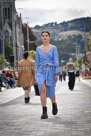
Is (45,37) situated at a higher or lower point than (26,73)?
higher

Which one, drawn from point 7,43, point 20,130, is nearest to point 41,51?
point 20,130

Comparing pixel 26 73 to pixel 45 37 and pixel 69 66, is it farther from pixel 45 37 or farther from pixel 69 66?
pixel 69 66

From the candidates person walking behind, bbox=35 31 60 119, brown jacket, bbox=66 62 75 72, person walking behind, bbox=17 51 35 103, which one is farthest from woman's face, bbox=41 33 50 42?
brown jacket, bbox=66 62 75 72

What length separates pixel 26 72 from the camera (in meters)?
13.9

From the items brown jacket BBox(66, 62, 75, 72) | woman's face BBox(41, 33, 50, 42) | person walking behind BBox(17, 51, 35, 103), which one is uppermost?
woman's face BBox(41, 33, 50, 42)

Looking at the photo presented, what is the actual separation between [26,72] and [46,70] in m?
5.05

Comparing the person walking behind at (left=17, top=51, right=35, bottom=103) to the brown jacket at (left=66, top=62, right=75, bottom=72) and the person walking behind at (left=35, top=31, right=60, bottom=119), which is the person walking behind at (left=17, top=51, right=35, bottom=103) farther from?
the brown jacket at (left=66, top=62, right=75, bottom=72)

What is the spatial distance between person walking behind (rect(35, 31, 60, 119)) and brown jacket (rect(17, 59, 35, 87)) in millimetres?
4610

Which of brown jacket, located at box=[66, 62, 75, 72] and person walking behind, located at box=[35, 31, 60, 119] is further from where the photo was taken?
brown jacket, located at box=[66, 62, 75, 72]

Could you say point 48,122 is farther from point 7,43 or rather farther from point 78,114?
point 7,43

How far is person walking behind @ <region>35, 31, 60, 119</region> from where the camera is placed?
8.91 metres

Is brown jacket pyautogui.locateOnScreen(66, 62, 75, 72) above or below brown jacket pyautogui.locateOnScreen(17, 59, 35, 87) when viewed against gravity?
below

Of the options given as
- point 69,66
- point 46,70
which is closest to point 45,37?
point 46,70

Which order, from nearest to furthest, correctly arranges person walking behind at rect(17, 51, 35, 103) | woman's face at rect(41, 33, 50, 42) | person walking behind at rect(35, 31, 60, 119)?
person walking behind at rect(35, 31, 60, 119) < woman's face at rect(41, 33, 50, 42) < person walking behind at rect(17, 51, 35, 103)
